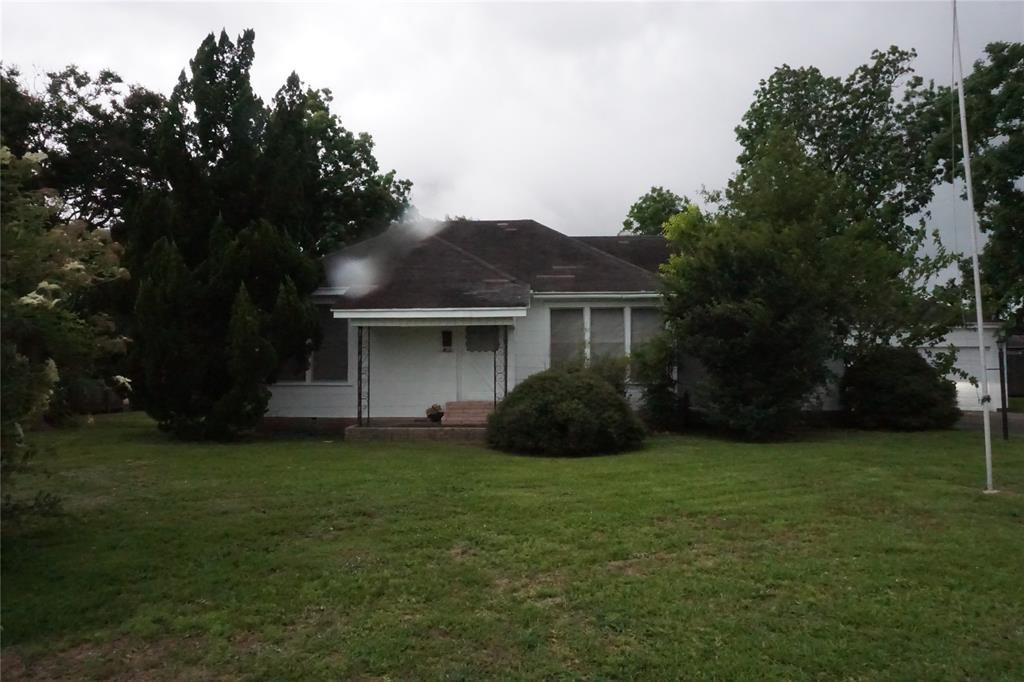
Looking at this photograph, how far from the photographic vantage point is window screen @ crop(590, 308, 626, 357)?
1599cm

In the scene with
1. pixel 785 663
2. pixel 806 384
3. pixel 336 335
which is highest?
pixel 336 335

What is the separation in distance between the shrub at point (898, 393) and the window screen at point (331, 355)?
10.3 metres

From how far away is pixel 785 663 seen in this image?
4.51 metres

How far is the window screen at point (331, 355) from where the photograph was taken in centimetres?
1631

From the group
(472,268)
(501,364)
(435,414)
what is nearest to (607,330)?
(501,364)

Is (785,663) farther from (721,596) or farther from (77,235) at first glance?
(77,235)

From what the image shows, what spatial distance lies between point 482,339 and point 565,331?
5.70 feet

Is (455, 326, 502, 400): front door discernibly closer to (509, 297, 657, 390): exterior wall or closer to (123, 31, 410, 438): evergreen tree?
(509, 297, 657, 390): exterior wall

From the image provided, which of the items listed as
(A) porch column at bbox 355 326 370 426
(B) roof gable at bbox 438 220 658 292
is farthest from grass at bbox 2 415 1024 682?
(B) roof gable at bbox 438 220 658 292

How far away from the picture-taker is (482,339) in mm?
15906

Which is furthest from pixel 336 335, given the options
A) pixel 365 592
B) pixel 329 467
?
pixel 365 592

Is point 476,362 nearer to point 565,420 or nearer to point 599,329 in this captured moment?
point 599,329

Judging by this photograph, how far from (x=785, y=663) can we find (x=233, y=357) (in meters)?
10.8

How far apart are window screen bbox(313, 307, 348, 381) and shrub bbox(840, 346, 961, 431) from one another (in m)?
10.3
